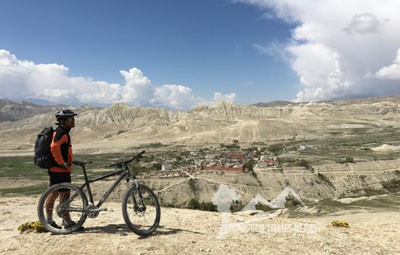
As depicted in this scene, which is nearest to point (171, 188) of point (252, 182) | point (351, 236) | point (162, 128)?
point (252, 182)

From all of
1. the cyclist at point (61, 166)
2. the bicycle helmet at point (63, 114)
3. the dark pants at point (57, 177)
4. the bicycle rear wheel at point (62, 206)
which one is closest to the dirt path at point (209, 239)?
the bicycle rear wheel at point (62, 206)

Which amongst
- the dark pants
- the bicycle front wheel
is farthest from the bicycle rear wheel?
the bicycle front wheel

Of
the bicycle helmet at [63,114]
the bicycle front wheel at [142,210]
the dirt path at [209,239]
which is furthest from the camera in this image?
the bicycle front wheel at [142,210]

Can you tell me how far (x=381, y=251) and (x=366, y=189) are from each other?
5655 centimetres

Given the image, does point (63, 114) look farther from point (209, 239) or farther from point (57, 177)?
point (209, 239)

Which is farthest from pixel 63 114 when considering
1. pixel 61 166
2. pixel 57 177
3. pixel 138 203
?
pixel 138 203

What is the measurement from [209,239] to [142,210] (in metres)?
1.79

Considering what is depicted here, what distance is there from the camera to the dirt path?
7.92 meters

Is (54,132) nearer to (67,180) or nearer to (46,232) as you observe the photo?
(67,180)

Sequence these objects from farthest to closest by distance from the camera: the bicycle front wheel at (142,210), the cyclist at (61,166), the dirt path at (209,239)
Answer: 1. the bicycle front wheel at (142,210)
2. the cyclist at (61,166)
3. the dirt path at (209,239)

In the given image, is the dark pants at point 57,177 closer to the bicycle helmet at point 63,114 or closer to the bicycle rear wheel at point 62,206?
the bicycle rear wheel at point 62,206

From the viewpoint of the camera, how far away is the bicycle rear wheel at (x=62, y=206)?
8.70 metres

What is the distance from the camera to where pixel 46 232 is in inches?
351

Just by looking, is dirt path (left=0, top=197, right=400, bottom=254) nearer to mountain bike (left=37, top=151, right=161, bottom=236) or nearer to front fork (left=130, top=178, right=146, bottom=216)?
mountain bike (left=37, top=151, right=161, bottom=236)
